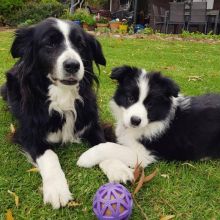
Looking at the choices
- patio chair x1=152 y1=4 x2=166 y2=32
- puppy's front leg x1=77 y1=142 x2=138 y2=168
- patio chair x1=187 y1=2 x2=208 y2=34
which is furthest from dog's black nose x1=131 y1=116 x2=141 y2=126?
patio chair x1=152 y1=4 x2=166 y2=32

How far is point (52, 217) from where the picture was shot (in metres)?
2.62

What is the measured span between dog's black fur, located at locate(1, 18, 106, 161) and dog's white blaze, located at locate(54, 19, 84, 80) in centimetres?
4

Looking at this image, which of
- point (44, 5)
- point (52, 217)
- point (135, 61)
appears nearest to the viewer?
point (52, 217)

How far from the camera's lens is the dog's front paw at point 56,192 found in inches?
107

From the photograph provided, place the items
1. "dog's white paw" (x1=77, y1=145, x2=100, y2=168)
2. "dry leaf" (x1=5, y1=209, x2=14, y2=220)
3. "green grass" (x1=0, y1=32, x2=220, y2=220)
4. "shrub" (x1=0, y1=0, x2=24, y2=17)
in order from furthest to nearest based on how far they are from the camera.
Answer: "shrub" (x1=0, y1=0, x2=24, y2=17) < "dog's white paw" (x1=77, y1=145, x2=100, y2=168) < "green grass" (x1=0, y1=32, x2=220, y2=220) < "dry leaf" (x1=5, y1=209, x2=14, y2=220)

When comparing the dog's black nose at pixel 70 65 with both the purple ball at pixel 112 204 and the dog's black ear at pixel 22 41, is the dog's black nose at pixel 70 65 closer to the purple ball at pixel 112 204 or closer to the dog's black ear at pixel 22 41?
the dog's black ear at pixel 22 41

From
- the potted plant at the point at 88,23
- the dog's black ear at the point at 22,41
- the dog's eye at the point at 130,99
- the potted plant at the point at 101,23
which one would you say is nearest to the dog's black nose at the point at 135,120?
the dog's eye at the point at 130,99

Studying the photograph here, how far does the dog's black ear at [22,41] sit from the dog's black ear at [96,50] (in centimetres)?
63

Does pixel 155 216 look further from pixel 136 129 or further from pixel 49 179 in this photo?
pixel 136 129

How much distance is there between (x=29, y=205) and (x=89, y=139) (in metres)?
1.31

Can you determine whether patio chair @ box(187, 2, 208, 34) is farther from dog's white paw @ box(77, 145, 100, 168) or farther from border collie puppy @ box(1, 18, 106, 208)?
dog's white paw @ box(77, 145, 100, 168)

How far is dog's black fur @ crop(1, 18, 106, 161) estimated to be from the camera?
3.54m

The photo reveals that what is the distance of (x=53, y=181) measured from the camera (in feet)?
9.62

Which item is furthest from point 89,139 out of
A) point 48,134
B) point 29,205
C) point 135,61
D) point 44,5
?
point 44,5
